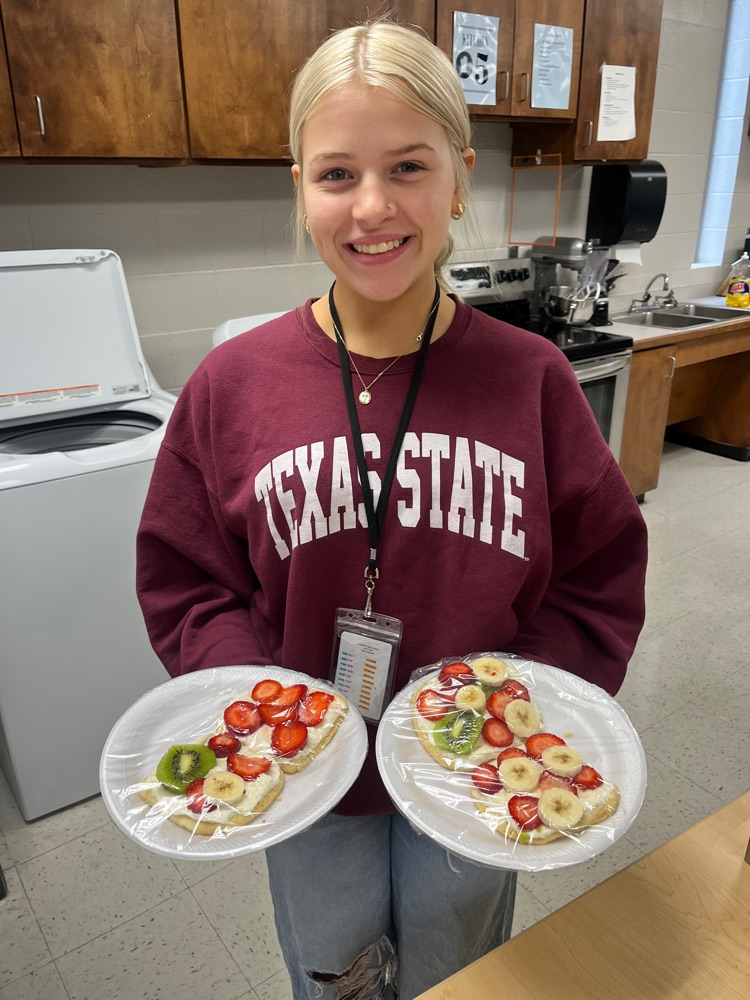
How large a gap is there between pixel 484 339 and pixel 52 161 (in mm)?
1653

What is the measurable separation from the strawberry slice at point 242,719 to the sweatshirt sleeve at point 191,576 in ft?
0.31

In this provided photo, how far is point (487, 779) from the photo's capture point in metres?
0.80

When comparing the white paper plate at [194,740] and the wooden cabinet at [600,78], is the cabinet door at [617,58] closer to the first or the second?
the wooden cabinet at [600,78]

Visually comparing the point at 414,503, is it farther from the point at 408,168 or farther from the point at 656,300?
the point at 656,300

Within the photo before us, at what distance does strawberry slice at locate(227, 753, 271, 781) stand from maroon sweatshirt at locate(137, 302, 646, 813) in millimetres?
153

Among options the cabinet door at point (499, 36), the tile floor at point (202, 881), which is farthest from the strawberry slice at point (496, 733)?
the cabinet door at point (499, 36)

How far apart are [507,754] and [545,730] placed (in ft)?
0.23

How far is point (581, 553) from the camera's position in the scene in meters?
0.97

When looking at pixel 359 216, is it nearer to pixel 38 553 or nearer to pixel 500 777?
pixel 500 777

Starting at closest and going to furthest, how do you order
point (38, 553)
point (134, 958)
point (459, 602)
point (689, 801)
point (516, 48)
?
1. point (459, 602)
2. point (134, 958)
3. point (38, 553)
4. point (689, 801)
5. point (516, 48)

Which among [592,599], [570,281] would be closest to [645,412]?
[570,281]

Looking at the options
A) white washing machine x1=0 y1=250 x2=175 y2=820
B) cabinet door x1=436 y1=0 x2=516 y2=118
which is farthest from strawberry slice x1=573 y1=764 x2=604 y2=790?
cabinet door x1=436 y1=0 x2=516 y2=118

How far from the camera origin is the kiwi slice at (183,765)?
0.80m

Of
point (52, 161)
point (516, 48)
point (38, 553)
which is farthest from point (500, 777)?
point (516, 48)
